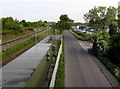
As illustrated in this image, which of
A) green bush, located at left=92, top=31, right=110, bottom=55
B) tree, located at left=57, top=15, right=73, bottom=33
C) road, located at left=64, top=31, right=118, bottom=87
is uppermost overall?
tree, located at left=57, top=15, right=73, bottom=33

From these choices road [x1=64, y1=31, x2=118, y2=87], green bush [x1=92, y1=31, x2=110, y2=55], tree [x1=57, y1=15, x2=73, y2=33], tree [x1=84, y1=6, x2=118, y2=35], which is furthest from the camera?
tree [x1=57, y1=15, x2=73, y2=33]

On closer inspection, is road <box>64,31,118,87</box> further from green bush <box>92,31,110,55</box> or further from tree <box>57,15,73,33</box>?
tree <box>57,15,73,33</box>

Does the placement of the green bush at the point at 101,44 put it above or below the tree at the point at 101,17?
below

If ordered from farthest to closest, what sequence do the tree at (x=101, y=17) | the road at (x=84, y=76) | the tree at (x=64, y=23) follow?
the tree at (x=64, y=23)
the tree at (x=101, y=17)
the road at (x=84, y=76)

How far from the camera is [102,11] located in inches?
1574

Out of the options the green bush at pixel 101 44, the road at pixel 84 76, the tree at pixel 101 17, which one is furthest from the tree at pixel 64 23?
the road at pixel 84 76

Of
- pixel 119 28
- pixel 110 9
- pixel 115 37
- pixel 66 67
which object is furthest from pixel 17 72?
pixel 110 9

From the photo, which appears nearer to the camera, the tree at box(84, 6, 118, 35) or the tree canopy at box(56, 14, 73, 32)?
the tree at box(84, 6, 118, 35)

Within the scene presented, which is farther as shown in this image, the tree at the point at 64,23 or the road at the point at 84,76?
the tree at the point at 64,23

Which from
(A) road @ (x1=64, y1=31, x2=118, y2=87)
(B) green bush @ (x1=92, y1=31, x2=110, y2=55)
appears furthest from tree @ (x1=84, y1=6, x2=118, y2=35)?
(A) road @ (x1=64, y1=31, x2=118, y2=87)

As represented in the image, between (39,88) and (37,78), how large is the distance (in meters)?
2.63

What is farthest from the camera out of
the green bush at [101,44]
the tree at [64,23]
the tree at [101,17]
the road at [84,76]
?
the tree at [64,23]

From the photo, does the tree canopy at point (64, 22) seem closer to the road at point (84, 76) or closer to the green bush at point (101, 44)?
the green bush at point (101, 44)

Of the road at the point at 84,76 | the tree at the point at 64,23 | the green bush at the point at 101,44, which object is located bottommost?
the road at the point at 84,76
